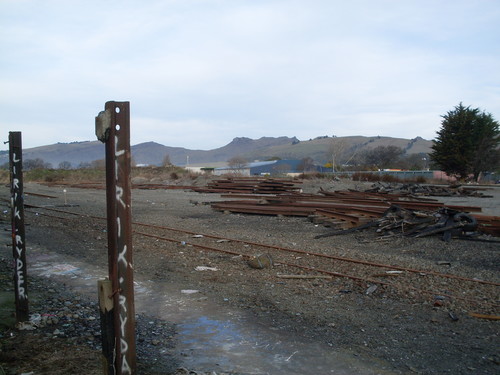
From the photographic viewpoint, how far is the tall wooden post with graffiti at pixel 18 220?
522cm

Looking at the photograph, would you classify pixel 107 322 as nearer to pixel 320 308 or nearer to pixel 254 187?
pixel 320 308

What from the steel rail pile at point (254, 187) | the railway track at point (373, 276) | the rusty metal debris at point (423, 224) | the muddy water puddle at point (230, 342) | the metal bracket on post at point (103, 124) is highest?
the metal bracket on post at point (103, 124)

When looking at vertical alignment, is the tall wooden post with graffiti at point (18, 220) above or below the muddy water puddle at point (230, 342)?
above

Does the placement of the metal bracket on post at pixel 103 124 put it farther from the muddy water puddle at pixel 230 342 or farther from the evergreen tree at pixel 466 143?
the evergreen tree at pixel 466 143

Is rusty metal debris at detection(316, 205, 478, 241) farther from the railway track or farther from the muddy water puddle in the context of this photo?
the muddy water puddle

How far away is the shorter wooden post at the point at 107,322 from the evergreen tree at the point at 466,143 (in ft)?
186

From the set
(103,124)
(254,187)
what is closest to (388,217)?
(103,124)

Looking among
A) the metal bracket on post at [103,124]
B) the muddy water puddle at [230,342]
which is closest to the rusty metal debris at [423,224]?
the muddy water puddle at [230,342]

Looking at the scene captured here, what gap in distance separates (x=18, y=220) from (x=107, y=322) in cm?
267

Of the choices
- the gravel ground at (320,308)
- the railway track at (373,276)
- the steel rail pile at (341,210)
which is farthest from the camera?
the steel rail pile at (341,210)

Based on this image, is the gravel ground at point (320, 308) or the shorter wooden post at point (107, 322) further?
the gravel ground at point (320, 308)

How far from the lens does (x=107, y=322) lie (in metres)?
3.26

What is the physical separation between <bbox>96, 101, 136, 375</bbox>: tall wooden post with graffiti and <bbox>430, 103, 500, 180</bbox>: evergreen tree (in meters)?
56.7

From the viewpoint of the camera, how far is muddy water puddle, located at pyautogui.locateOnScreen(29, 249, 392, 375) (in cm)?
441
